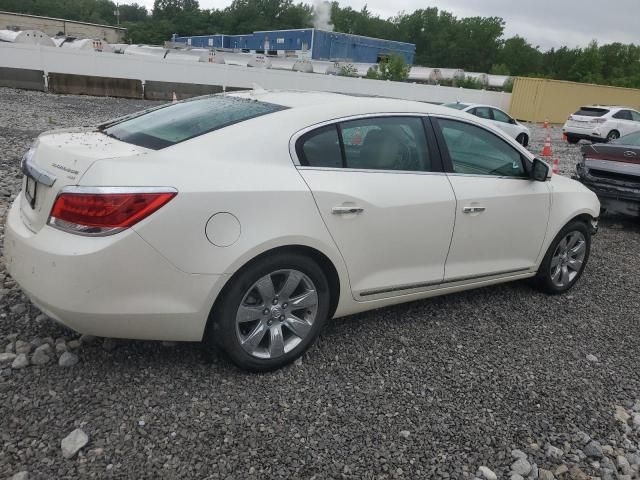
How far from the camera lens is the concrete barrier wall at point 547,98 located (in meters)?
32.5

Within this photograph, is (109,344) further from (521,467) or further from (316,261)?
(521,467)

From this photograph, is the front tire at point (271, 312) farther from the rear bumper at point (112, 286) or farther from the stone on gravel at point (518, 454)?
the stone on gravel at point (518, 454)

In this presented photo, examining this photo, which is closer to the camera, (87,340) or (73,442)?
(73,442)

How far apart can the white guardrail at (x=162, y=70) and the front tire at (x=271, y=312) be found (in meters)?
15.2

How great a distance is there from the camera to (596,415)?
10.4 ft

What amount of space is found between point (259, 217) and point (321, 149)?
2.17 feet

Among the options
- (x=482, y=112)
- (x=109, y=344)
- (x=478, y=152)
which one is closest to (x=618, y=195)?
(x=478, y=152)

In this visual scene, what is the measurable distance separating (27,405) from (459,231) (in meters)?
2.78

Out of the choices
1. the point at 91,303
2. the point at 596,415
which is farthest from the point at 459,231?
the point at 91,303

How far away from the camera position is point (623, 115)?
22844mm

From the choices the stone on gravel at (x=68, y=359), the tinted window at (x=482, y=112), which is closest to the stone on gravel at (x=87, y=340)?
the stone on gravel at (x=68, y=359)

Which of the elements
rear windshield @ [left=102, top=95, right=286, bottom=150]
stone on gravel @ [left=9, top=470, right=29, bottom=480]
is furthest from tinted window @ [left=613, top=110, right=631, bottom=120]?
stone on gravel @ [left=9, top=470, right=29, bottom=480]

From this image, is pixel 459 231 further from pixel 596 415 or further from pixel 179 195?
pixel 179 195

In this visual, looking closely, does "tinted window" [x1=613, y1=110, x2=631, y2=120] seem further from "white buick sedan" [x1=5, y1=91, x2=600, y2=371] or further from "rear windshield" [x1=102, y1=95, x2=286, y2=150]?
"rear windshield" [x1=102, y1=95, x2=286, y2=150]
